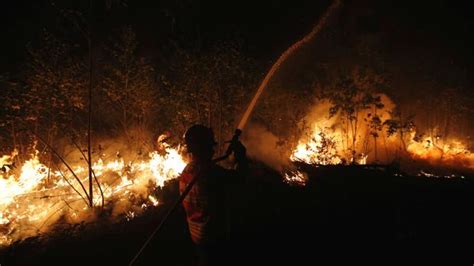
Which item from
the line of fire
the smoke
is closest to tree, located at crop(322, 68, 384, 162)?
the line of fire

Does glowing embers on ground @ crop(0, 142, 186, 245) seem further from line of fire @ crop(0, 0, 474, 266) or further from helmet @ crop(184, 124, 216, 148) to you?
helmet @ crop(184, 124, 216, 148)

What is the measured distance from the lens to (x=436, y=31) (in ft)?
61.6

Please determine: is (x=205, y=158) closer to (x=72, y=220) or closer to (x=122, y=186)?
(x=72, y=220)

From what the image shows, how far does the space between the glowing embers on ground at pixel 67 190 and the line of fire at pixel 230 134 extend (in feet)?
0.18

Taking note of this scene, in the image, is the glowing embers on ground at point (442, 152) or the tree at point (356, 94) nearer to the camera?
the tree at point (356, 94)

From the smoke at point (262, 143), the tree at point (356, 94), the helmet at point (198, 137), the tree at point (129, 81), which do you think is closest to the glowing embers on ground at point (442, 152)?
the tree at point (356, 94)

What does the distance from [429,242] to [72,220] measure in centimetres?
745

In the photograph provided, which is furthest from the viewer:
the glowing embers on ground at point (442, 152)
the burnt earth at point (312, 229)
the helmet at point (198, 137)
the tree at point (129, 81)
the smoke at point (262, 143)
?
the glowing embers on ground at point (442, 152)

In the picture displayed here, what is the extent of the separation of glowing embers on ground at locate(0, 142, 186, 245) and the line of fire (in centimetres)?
5

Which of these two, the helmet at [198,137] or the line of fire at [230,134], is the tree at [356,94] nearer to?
the line of fire at [230,134]

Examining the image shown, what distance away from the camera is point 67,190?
941 centimetres

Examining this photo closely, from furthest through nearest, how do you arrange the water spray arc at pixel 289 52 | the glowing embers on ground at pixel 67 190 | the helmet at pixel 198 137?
1. the water spray arc at pixel 289 52
2. the glowing embers on ground at pixel 67 190
3. the helmet at pixel 198 137

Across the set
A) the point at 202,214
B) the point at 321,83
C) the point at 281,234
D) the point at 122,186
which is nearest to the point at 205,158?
the point at 202,214

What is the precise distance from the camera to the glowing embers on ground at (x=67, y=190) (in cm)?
812
